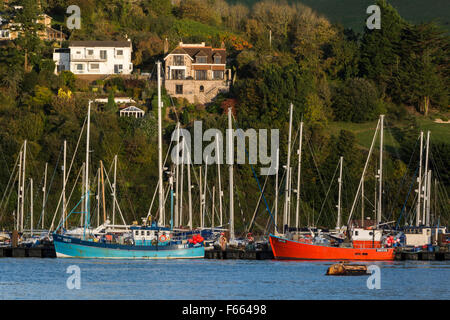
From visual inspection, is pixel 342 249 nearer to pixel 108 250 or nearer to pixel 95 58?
pixel 108 250

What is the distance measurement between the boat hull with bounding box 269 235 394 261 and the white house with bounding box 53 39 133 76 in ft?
229

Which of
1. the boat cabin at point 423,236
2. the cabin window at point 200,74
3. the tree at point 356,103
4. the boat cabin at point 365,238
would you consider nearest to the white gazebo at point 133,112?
the cabin window at point 200,74

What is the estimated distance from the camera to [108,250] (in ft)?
257

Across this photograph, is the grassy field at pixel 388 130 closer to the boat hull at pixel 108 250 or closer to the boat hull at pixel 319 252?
the boat hull at pixel 319 252

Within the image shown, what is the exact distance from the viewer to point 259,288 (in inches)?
2409

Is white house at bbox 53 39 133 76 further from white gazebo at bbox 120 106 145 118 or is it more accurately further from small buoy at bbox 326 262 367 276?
small buoy at bbox 326 262 367 276

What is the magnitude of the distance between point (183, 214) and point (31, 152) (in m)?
21.7

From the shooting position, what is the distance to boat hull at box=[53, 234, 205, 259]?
7838 centimetres

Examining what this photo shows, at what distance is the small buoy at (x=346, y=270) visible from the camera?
224ft

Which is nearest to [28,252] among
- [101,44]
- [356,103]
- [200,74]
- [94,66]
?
[200,74]

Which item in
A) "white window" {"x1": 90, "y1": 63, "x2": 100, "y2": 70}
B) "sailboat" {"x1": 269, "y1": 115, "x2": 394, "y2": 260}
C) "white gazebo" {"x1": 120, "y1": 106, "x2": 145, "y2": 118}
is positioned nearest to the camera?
"sailboat" {"x1": 269, "y1": 115, "x2": 394, "y2": 260}

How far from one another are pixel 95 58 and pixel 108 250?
A: 69.4m

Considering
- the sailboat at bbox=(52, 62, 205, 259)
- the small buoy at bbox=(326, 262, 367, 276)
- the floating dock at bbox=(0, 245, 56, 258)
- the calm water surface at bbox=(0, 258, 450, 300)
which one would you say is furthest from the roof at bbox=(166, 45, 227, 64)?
the small buoy at bbox=(326, 262, 367, 276)

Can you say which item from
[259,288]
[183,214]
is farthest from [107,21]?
[259,288]
